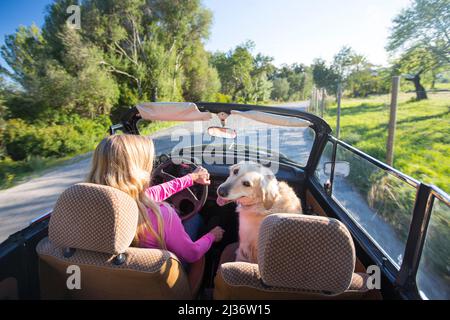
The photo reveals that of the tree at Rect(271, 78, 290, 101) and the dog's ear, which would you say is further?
the tree at Rect(271, 78, 290, 101)

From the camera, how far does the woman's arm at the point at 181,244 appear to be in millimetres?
1933

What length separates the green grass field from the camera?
578 cm

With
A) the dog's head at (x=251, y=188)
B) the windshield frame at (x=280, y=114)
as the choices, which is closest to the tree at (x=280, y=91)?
the windshield frame at (x=280, y=114)

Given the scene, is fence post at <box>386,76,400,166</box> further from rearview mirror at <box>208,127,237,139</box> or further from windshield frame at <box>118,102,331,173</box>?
rearview mirror at <box>208,127,237,139</box>

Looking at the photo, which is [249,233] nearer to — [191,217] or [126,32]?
[191,217]

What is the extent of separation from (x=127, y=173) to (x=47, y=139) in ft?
40.6

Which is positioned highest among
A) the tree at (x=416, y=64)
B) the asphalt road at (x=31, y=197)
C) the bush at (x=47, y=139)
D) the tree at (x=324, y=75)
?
the tree at (x=324, y=75)

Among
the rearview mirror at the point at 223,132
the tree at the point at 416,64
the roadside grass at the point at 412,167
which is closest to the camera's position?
the roadside grass at the point at 412,167

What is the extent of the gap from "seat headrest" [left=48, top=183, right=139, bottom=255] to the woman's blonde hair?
0.33m

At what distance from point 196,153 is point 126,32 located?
20.3 metres

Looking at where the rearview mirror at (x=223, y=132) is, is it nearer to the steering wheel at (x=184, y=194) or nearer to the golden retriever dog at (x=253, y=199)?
the golden retriever dog at (x=253, y=199)

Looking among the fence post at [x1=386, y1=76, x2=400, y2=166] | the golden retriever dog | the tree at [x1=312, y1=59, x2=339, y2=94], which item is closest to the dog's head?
the golden retriever dog

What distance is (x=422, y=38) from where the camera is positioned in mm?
9891

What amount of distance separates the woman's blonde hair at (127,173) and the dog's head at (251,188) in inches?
38.9
